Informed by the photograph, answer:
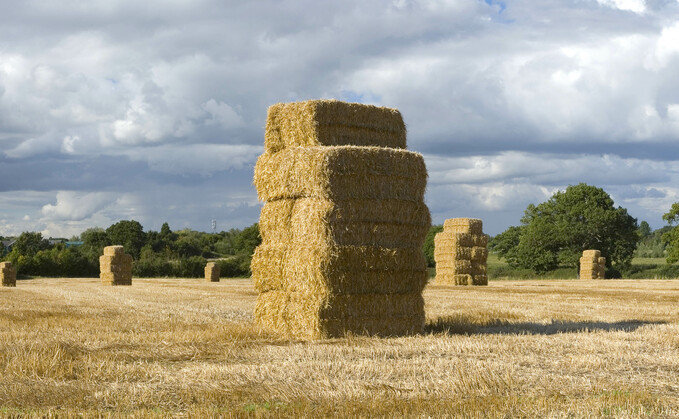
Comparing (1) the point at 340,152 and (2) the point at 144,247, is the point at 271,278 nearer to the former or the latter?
(1) the point at 340,152

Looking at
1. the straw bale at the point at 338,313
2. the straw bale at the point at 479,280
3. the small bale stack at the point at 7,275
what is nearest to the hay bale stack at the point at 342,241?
the straw bale at the point at 338,313

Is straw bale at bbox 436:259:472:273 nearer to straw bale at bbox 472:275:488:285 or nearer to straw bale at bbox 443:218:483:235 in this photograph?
straw bale at bbox 472:275:488:285

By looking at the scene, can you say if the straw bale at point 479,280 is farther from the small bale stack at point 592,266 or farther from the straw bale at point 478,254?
the small bale stack at point 592,266

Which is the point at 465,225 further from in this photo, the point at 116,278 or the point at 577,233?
the point at 577,233

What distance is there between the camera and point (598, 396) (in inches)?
257

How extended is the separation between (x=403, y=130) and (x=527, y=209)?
183ft

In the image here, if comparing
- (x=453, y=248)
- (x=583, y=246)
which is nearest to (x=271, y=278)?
(x=453, y=248)

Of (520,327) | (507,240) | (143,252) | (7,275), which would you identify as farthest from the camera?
(143,252)

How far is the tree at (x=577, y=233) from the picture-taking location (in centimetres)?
5994

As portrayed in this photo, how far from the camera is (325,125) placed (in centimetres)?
1273

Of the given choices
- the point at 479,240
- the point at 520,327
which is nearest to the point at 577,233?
the point at 479,240

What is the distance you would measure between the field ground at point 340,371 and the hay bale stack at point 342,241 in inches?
21.8

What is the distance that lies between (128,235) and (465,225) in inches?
2186

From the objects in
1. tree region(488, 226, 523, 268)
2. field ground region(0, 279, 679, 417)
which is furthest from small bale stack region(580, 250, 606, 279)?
field ground region(0, 279, 679, 417)
